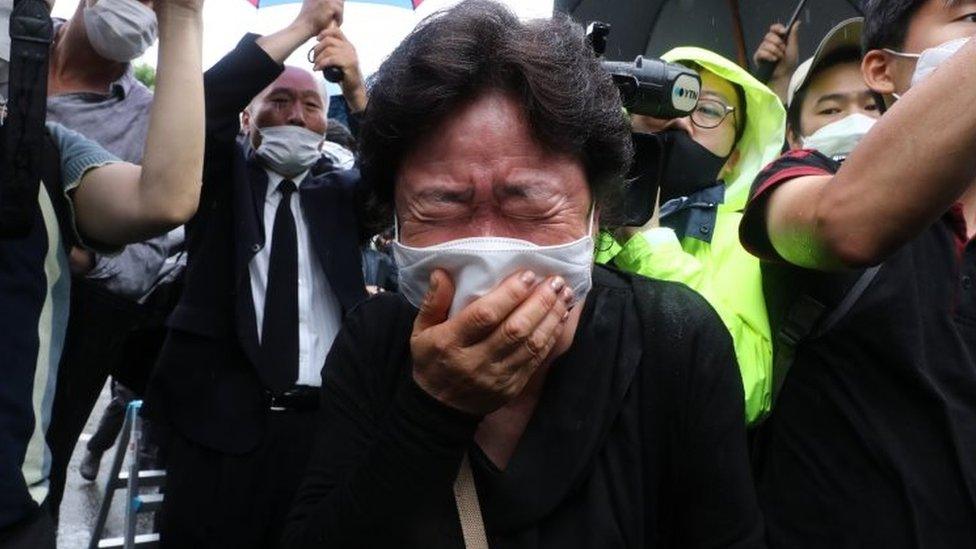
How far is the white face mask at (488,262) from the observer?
1357mm

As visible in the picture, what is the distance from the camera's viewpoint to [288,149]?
324 cm

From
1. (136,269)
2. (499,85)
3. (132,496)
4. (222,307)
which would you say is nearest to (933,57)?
(499,85)

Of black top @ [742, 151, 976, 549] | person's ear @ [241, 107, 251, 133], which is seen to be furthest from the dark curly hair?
person's ear @ [241, 107, 251, 133]

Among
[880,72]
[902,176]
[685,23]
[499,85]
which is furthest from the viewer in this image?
[685,23]

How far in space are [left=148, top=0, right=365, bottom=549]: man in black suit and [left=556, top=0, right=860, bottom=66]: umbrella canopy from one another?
156 cm

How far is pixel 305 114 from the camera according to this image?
133 inches

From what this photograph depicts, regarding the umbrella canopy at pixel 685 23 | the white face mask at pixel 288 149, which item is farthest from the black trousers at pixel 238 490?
the umbrella canopy at pixel 685 23

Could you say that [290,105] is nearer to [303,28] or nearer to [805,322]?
[303,28]

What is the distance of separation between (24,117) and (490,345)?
993 mm

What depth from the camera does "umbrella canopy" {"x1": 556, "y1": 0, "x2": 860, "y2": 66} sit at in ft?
13.5

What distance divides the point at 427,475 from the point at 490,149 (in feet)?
1.69

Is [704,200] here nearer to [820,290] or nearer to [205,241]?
[820,290]

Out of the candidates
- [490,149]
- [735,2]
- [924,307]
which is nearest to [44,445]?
[490,149]

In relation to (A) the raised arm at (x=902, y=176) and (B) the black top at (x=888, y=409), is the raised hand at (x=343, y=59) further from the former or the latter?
(A) the raised arm at (x=902, y=176)
